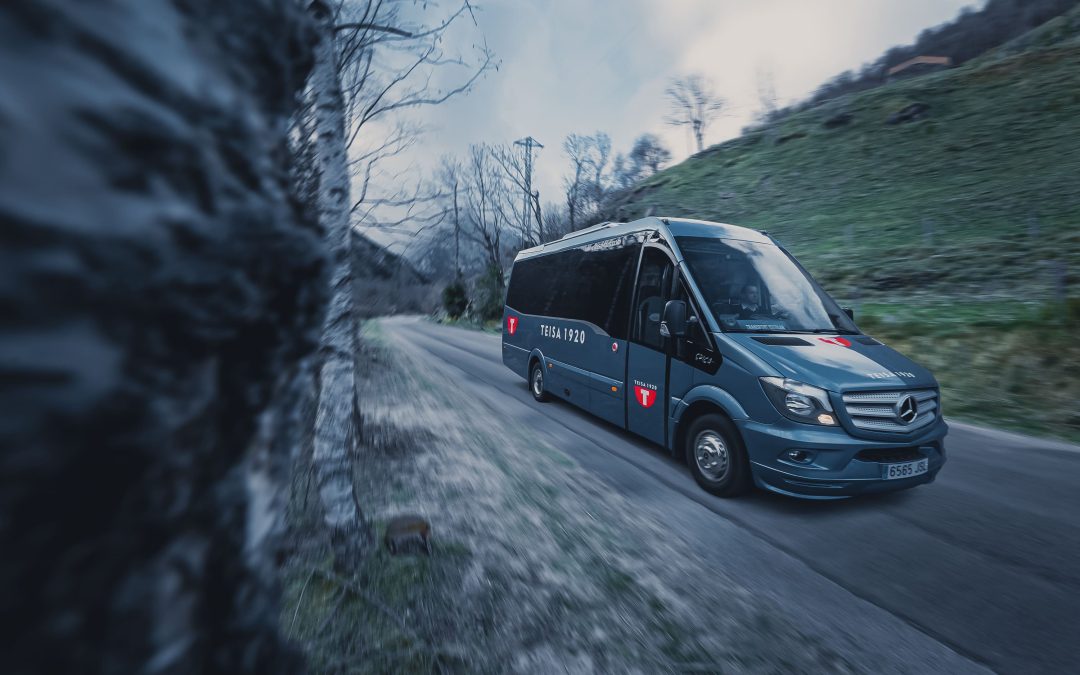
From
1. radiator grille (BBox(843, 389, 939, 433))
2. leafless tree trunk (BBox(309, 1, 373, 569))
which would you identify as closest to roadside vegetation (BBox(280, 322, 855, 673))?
leafless tree trunk (BBox(309, 1, 373, 569))

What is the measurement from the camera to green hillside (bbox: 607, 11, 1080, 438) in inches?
339

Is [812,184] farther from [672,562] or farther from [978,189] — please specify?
[672,562]

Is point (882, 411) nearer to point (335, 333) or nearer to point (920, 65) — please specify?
point (335, 333)

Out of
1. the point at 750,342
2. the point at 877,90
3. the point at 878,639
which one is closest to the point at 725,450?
the point at 750,342

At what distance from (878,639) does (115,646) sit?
3510mm

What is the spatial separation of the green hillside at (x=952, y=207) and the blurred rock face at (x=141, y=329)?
924 centimetres

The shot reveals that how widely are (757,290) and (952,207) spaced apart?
25532mm

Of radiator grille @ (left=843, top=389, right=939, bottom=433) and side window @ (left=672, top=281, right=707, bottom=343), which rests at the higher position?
side window @ (left=672, top=281, right=707, bottom=343)

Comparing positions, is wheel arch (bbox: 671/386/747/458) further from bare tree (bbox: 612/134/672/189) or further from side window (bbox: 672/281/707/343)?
bare tree (bbox: 612/134/672/189)

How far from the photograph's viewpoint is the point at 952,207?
24531 mm

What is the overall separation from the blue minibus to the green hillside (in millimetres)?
4296

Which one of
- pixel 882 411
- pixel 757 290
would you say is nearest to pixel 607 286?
pixel 757 290

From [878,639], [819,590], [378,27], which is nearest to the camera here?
[878,639]

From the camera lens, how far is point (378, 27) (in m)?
4.71
